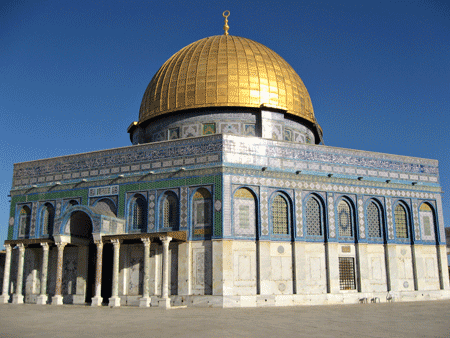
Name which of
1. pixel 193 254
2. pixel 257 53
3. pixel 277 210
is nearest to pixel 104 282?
pixel 193 254

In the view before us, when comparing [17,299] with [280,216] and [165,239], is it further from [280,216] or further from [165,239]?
[280,216]

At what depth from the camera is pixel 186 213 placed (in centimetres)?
2152

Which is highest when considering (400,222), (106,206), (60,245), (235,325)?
(106,206)

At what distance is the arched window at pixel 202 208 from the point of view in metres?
21.2

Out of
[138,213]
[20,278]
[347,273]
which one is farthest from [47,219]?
[347,273]

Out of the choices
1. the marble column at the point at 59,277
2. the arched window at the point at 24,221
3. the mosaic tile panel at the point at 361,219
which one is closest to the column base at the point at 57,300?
the marble column at the point at 59,277

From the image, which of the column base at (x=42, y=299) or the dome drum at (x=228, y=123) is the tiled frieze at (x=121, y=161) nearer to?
the dome drum at (x=228, y=123)

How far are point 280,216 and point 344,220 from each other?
3.47 metres

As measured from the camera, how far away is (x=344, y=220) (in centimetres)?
2339

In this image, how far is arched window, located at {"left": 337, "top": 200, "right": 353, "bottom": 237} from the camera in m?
23.3

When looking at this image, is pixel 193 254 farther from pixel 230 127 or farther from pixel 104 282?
pixel 230 127

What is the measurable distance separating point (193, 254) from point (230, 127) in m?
7.63

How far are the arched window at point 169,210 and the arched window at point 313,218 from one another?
612 cm

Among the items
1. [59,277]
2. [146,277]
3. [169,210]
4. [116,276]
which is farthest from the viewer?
[169,210]
